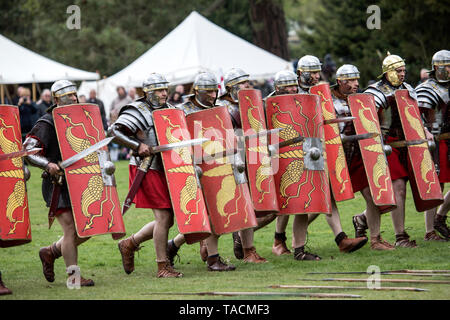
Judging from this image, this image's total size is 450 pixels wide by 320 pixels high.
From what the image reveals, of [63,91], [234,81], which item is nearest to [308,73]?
[234,81]

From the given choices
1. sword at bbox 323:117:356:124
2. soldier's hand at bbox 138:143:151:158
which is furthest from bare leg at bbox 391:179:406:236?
soldier's hand at bbox 138:143:151:158

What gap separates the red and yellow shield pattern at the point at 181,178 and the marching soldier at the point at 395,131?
246 centimetres

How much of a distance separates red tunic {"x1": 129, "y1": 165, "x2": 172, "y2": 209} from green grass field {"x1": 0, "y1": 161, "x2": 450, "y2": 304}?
66cm

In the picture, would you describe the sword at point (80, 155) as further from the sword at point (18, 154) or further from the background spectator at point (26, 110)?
the background spectator at point (26, 110)

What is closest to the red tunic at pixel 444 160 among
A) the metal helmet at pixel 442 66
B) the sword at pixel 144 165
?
the metal helmet at pixel 442 66

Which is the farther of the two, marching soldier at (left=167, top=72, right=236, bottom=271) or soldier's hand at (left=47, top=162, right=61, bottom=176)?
marching soldier at (left=167, top=72, right=236, bottom=271)

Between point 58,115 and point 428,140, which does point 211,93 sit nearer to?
point 58,115

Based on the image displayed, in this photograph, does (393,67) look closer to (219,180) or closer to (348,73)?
(348,73)

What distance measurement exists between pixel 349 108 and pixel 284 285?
2646 mm

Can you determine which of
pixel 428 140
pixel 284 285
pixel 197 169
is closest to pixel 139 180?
pixel 197 169

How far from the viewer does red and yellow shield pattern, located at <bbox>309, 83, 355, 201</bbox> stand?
9.02 meters

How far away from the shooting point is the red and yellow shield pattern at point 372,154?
9062 mm

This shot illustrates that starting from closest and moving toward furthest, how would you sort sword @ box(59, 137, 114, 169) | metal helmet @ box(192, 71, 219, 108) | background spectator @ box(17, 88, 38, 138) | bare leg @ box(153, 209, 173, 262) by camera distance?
sword @ box(59, 137, 114, 169) < bare leg @ box(153, 209, 173, 262) < metal helmet @ box(192, 71, 219, 108) < background spectator @ box(17, 88, 38, 138)

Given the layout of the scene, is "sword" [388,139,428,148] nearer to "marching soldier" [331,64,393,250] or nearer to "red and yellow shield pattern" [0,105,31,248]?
"marching soldier" [331,64,393,250]
